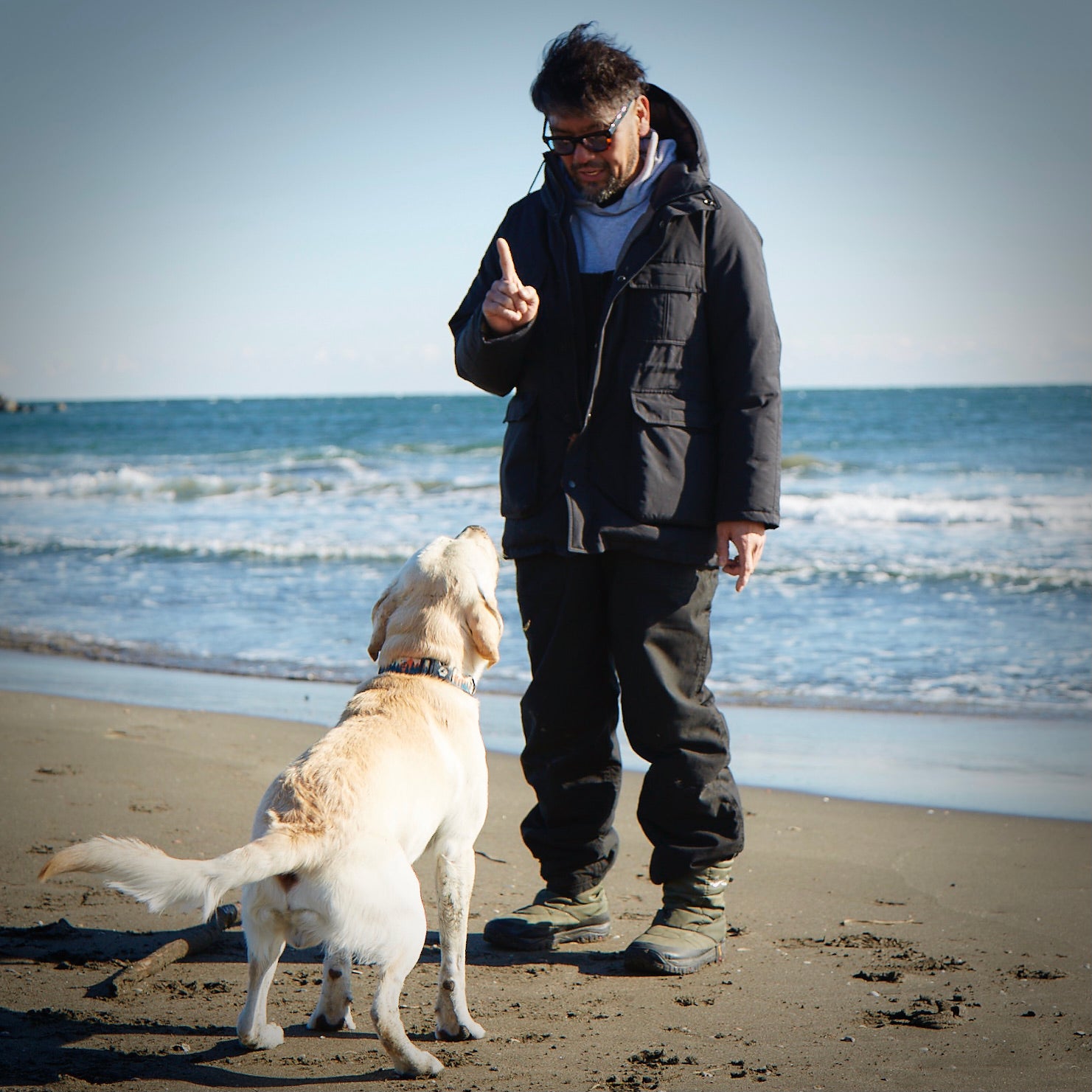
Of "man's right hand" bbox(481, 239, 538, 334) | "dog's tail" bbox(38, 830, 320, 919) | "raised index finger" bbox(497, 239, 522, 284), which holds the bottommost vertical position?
"dog's tail" bbox(38, 830, 320, 919)

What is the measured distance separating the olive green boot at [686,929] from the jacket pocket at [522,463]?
121cm

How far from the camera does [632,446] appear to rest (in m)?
2.95

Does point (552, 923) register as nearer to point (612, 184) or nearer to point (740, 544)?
point (740, 544)

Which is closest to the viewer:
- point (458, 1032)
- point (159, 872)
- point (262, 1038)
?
point (159, 872)

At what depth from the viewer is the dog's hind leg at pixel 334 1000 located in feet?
8.36

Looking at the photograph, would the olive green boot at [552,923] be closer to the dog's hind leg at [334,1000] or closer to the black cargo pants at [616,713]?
the black cargo pants at [616,713]

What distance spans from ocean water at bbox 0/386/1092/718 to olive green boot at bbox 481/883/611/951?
338cm

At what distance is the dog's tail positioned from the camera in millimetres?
2012

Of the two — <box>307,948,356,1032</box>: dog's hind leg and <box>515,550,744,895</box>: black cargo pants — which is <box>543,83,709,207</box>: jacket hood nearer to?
<box>515,550,744,895</box>: black cargo pants

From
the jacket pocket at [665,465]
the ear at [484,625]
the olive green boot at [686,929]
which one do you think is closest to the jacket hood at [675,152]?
the jacket pocket at [665,465]

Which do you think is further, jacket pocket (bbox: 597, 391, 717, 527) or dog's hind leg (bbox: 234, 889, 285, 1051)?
jacket pocket (bbox: 597, 391, 717, 527)

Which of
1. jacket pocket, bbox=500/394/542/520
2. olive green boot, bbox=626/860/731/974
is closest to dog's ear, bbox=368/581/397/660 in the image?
jacket pocket, bbox=500/394/542/520

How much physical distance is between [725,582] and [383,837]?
329 inches

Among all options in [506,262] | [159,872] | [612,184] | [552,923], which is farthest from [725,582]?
[159,872]
